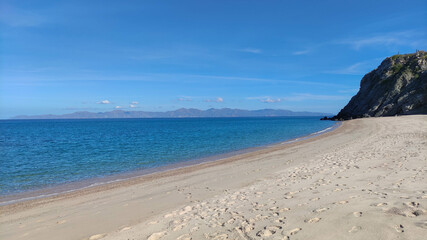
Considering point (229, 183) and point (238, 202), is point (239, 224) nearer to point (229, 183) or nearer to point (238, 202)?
point (238, 202)

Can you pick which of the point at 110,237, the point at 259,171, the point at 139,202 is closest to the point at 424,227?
the point at 110,237

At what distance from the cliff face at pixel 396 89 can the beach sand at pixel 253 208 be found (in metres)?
60.8

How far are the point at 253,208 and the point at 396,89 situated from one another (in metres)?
79.2

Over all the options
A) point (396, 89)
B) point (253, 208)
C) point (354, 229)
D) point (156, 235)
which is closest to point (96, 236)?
point (156, 235)

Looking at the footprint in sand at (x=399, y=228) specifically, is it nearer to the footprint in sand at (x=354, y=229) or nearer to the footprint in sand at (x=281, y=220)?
the footprint in sand at (x=354, y=229)

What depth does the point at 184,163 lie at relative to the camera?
67.3ft

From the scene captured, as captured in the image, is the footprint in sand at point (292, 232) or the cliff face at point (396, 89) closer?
the footprint in sand at point (292, 232)

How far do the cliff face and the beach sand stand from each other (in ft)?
199

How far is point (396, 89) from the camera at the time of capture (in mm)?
69062

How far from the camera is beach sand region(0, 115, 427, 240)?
5.35 meters

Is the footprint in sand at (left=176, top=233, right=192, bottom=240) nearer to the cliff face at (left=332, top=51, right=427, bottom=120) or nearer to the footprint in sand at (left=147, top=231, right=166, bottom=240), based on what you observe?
the footprint in sand at (left=147, top=231, right=166, bottom=240)

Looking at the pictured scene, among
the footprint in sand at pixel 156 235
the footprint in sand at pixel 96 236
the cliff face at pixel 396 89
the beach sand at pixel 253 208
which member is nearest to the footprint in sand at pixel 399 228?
the beach sand at pixel 253 208

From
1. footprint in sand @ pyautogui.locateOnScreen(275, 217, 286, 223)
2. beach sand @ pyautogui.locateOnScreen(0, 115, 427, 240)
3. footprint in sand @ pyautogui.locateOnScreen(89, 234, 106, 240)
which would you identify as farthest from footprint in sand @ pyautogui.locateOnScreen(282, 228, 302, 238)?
footprint in sand @ pyautogui.locateOnScreen(89, 234, 106, 240)

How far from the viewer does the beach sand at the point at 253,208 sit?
5350mm
